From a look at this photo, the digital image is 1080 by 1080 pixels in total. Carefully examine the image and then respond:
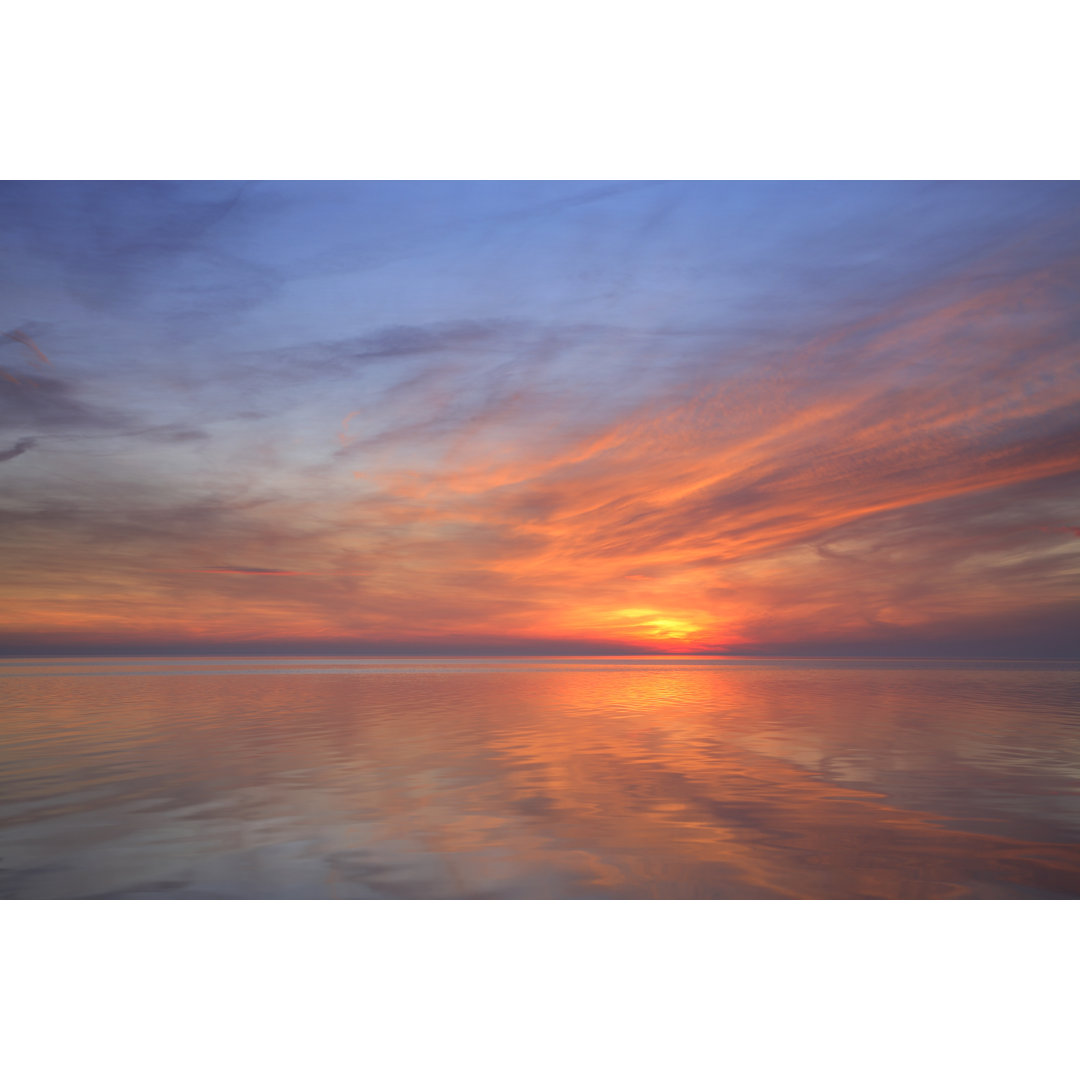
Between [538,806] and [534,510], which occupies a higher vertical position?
[534,510]

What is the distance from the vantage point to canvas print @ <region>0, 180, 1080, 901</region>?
447cm

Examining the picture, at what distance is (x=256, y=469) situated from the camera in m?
11.8

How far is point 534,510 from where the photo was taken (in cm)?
1359

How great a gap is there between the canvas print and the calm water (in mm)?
38

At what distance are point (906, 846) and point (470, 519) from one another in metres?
10.3

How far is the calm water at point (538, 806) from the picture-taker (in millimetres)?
3836

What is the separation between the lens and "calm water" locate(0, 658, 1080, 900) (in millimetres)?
3836

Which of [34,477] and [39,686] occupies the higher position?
[34,477]

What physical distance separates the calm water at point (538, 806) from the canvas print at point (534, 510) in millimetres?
38

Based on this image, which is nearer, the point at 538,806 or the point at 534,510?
the point at 538,806

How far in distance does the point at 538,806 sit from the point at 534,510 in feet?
29.2

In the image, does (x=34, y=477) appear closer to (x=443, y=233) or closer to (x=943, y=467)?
(x=443, y=233)

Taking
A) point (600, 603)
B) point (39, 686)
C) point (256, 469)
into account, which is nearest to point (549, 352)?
point (256, 469)
